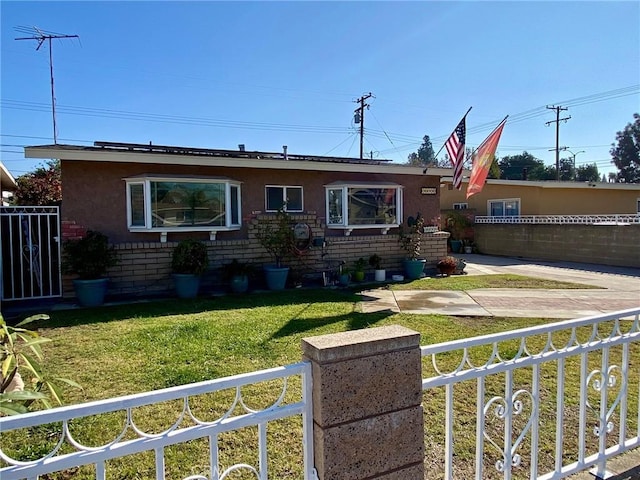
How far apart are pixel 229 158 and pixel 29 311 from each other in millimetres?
4762

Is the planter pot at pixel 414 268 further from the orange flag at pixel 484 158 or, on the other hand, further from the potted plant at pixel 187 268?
the potted plant at pixel 187 268

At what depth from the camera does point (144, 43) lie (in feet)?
33.6

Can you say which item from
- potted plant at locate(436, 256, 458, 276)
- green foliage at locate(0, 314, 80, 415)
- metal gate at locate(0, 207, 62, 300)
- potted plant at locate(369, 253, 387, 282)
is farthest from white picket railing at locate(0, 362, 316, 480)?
potted plant at locate(436, 256, 458, 276)

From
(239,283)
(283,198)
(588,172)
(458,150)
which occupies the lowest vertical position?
(239,283)

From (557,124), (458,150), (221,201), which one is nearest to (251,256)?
(221,201)

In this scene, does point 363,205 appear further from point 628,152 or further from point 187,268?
point 628,152

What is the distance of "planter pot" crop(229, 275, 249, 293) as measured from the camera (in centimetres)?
860

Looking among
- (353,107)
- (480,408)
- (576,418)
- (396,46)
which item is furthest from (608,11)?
(353,107)

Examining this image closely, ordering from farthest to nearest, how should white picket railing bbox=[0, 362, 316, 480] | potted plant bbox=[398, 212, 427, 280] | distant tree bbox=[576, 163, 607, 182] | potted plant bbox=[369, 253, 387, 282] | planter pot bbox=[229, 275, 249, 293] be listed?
1. distant tree bbox=[576, 163, 607, 182]
2. potted plant bbox=[398, 212, 427, 280]
3. potted plant bbox=[369, 253, 387, 282]
4. planter pot bbox=[229, 275, 249, 293]
5. white picket railing bbox=[0, 362, 316, 480]

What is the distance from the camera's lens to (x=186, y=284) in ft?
26.6

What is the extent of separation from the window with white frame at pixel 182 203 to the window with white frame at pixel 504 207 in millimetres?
14697

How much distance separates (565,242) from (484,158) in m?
7.72

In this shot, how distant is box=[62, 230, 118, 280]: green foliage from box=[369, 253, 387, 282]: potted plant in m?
6.21

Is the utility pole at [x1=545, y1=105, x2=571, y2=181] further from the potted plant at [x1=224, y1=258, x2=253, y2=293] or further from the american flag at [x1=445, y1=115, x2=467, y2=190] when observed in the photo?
the potted plant at [x1=224, y1=258, x2=253, y2=293]
